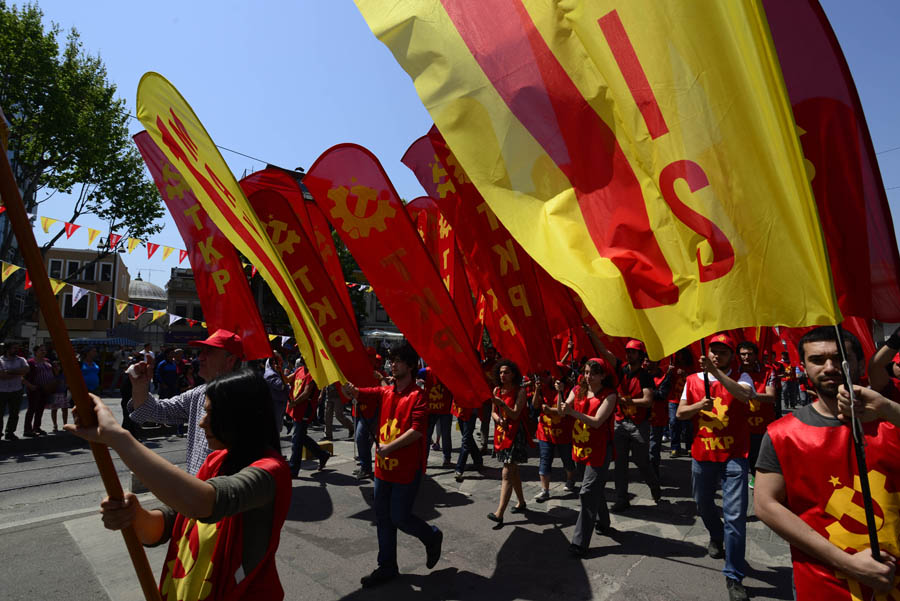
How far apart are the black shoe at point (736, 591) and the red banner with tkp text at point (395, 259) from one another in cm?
219

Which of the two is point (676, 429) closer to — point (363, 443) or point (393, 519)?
point (363, 443)

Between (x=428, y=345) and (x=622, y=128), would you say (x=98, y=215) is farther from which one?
(x=622, y=128)

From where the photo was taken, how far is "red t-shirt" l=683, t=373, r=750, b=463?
14.8 ft

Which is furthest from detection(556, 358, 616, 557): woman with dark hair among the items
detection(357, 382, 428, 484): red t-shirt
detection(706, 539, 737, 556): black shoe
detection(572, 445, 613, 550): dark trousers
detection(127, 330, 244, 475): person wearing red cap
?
detection(127, 330, 244, 475): person wearing red cap

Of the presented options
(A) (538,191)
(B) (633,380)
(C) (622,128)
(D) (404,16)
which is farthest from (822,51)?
(B) (633,380)

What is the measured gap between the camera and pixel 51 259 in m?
40.2

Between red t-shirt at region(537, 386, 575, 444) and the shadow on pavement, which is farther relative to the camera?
red t-shirt at region(537, 386, 575, 444)

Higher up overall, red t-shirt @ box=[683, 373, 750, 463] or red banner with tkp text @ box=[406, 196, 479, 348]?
red banner with tkp text @ box=[406, 196, 479, 348]

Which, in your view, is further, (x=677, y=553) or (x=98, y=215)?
(x=98, y=215)

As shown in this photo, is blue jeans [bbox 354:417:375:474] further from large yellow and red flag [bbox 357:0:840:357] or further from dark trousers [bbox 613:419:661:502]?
large yellow and red flag [bbox 357:0:840:357]

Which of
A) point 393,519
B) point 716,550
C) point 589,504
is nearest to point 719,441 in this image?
point 716,550

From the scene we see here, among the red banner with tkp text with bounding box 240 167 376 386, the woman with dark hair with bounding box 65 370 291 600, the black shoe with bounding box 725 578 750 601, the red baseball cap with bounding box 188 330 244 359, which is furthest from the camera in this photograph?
the red banner with tkp text with bounding box 240 167 376 386

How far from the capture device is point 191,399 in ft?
11.5

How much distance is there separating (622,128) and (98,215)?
20.7 m
